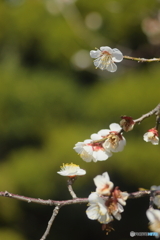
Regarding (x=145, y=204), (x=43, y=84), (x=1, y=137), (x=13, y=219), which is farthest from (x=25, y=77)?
(x=145, y=204)

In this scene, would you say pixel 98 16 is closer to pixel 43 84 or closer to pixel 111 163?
pixel 43 84

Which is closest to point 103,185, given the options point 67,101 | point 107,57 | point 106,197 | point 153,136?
point 106,197

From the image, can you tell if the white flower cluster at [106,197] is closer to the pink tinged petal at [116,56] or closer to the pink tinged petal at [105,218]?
the pink tinged petal at [105,218]

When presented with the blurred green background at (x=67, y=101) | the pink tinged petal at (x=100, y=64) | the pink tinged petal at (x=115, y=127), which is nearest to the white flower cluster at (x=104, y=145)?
the pink tinged petal at (x=115, y=127)

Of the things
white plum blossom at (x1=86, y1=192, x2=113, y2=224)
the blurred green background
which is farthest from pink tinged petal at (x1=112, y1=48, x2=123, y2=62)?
the blurred green background

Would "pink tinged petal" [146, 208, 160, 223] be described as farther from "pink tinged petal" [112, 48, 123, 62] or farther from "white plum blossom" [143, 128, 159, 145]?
"pink tinged petal" [112, 48, 123, 62]
